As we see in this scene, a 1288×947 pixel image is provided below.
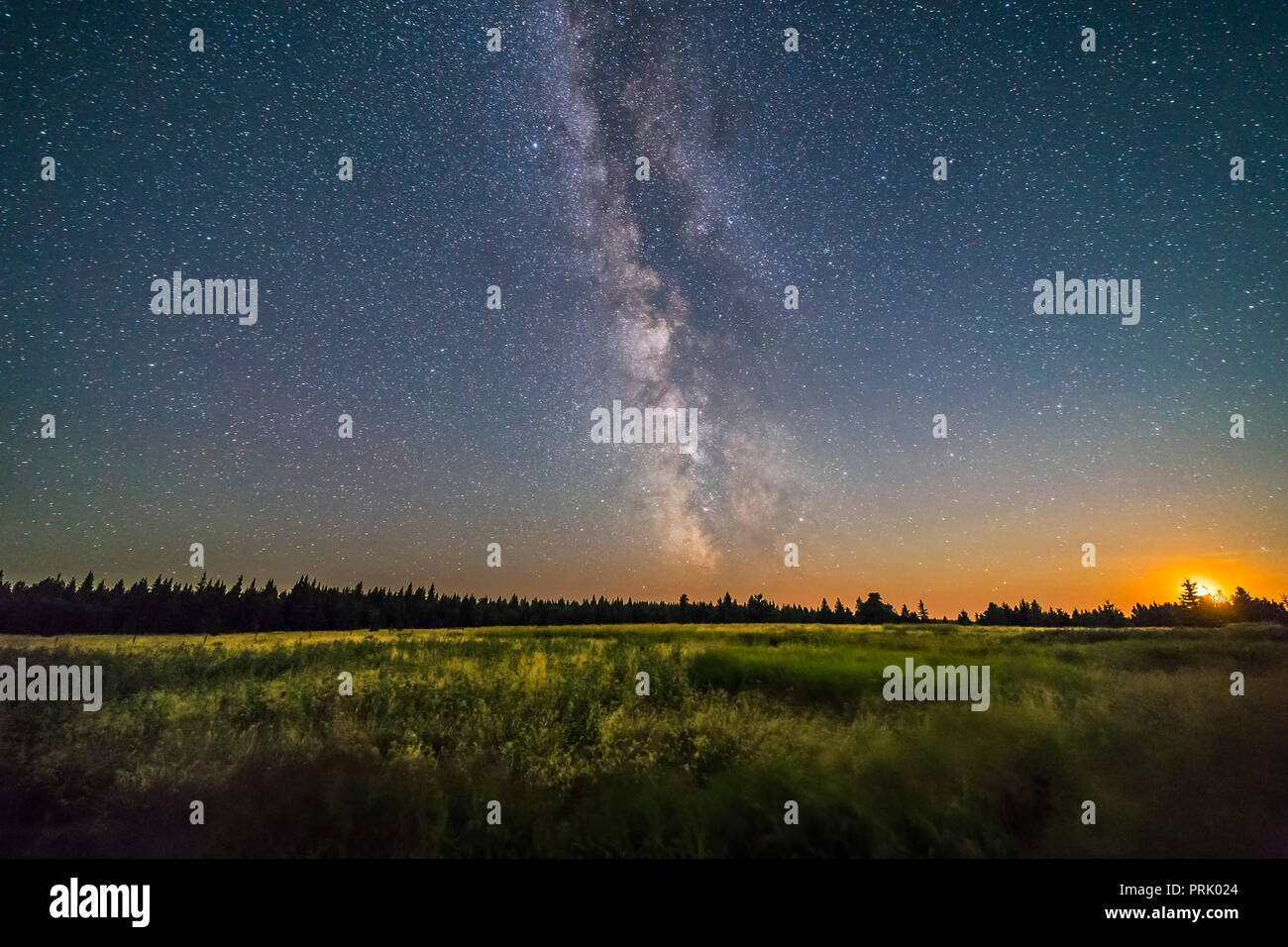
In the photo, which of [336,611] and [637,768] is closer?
[637,768]

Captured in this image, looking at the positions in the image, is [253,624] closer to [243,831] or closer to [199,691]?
[199,691]

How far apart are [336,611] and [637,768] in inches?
3319

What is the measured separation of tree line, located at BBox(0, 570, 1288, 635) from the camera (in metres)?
64.5

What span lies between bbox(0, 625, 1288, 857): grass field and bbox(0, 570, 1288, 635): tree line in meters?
52.7

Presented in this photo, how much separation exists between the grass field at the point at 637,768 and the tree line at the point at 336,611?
52.7m

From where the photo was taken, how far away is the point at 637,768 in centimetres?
823

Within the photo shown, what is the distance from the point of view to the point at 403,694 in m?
11.3

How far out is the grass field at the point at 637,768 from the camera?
23.4 ft

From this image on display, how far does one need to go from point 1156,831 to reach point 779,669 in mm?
7487

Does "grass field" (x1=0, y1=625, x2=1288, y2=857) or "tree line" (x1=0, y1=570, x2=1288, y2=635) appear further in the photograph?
"tree line" (x1=0, y1=570, x2=1288, y2=635)

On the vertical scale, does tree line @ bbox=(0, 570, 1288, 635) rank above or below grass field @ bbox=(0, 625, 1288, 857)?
below

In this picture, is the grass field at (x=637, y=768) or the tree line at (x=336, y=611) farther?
the tree line at (x=336, y=611)
